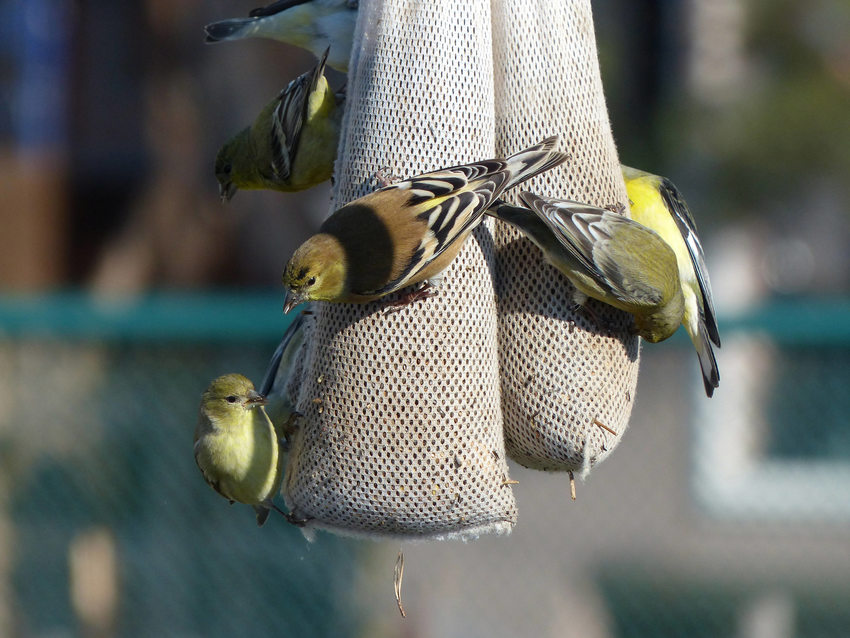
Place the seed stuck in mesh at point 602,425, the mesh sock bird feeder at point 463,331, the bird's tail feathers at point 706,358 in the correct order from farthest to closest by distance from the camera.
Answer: the bird's tail feathers at point 706,358 → the seed stuck in mesh at point 602,425 → the mesh sock bird feeder at point 463,331

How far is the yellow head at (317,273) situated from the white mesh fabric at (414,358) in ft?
0.68

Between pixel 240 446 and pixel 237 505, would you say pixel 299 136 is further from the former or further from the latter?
pixel 237 505

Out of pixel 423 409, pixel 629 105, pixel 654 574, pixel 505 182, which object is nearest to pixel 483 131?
pixel 505 182

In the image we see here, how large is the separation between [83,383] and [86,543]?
55.4 inches

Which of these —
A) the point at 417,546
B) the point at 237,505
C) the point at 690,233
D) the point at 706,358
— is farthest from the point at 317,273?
the point at 237,505

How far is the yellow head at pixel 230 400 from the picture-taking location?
17.9 ft

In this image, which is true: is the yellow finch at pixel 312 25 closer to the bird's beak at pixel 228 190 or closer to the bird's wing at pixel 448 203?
the bird's beak at pixel 228 190

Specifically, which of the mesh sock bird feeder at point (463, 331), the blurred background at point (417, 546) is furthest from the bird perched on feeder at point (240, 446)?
the blurred background at point (417, 546)

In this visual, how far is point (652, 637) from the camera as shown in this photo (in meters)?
10.3

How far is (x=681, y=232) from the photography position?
5.98 meters

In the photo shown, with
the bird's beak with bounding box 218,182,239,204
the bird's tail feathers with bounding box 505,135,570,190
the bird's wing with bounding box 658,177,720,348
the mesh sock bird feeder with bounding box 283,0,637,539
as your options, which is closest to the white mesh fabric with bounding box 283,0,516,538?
the mesh sock bird feeder with bounding box 283,0,637,539

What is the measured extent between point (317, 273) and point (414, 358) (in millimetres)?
563

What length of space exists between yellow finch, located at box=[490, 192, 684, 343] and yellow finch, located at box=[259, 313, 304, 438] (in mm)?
1368

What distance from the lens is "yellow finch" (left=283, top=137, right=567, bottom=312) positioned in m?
4.71
